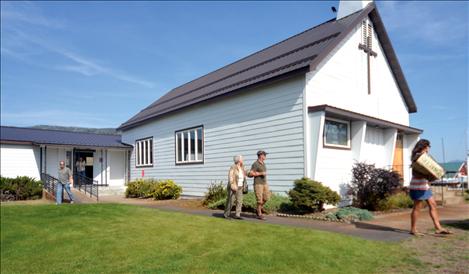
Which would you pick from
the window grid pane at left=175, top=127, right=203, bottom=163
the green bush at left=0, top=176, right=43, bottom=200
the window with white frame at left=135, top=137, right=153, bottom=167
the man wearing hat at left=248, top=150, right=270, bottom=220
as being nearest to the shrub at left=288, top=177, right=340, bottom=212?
the man wearing hat at left=248, top=150, right=270, bottom=220

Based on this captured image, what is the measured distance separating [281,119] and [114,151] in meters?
15.8

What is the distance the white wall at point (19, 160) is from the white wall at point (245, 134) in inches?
299

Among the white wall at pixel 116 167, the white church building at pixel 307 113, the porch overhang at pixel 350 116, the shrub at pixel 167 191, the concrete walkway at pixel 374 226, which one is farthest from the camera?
the white wall at pixel 116 167

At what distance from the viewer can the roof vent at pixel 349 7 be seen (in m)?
16.2

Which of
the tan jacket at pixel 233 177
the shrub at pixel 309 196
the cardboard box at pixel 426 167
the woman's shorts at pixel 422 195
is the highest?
the cardboard box at pixel 426 167

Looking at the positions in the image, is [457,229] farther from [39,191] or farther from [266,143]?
[39,191]

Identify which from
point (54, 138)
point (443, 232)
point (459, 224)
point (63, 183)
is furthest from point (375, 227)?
point (54, 138)

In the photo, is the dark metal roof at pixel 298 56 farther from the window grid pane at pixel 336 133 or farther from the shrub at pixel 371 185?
the shrub at pixel 371 185

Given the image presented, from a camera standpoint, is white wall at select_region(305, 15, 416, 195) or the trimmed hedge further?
the trimmed hedge

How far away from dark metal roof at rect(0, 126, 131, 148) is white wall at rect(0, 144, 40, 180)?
538 millimetres

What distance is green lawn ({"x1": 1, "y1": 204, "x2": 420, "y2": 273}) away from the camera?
19.5 ft

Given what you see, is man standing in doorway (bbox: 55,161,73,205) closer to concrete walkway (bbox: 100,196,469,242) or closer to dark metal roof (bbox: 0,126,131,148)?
dark metal roof (bbox: 0,126,131,148)

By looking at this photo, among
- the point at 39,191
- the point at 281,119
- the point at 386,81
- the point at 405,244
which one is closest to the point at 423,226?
the point at 405,244

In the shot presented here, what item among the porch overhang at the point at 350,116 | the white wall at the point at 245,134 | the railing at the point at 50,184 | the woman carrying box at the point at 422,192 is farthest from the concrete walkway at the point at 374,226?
the railing at the point at 50,184
